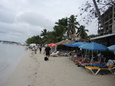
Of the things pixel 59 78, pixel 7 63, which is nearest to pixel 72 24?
pixel 7 63

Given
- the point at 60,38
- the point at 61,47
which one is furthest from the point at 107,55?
the point at 60,38

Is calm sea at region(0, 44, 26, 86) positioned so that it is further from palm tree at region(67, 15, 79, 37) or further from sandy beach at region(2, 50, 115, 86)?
palm tree at region(67, 15, 79, 37)

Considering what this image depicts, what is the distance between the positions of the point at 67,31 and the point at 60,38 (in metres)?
3.47

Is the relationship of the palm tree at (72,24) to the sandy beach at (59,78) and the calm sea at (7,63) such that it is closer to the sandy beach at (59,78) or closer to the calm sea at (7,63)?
the calm sea at (7,63)

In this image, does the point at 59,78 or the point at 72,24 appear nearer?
the point at 59,78

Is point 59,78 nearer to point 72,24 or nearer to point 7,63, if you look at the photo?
point 7,63

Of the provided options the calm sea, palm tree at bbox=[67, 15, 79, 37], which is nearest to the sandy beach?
the calm sea

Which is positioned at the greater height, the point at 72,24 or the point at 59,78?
the point at 72,24

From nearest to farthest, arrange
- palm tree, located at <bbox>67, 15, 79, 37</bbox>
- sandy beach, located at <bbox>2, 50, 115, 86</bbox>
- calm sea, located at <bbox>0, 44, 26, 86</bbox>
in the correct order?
sandy beach, located at <bbox>2, 50, 115, 86</bbox>, calm sea, located at <bbox>0, 44, 26, 86</bbox>, palm tree, located at <bbox>67, 15, 79, 37</bbox>

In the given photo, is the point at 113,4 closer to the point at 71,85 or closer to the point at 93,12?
the point at 93,12

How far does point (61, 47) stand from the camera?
25.7 m

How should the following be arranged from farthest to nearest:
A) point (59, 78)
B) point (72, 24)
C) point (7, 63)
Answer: point (72, 24) → point (7, 63) → point (59, 78)

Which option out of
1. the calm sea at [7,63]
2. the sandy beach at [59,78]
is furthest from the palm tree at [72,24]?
the sandy beach at [59,78]

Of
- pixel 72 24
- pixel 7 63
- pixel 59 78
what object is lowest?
pixel 7 63
